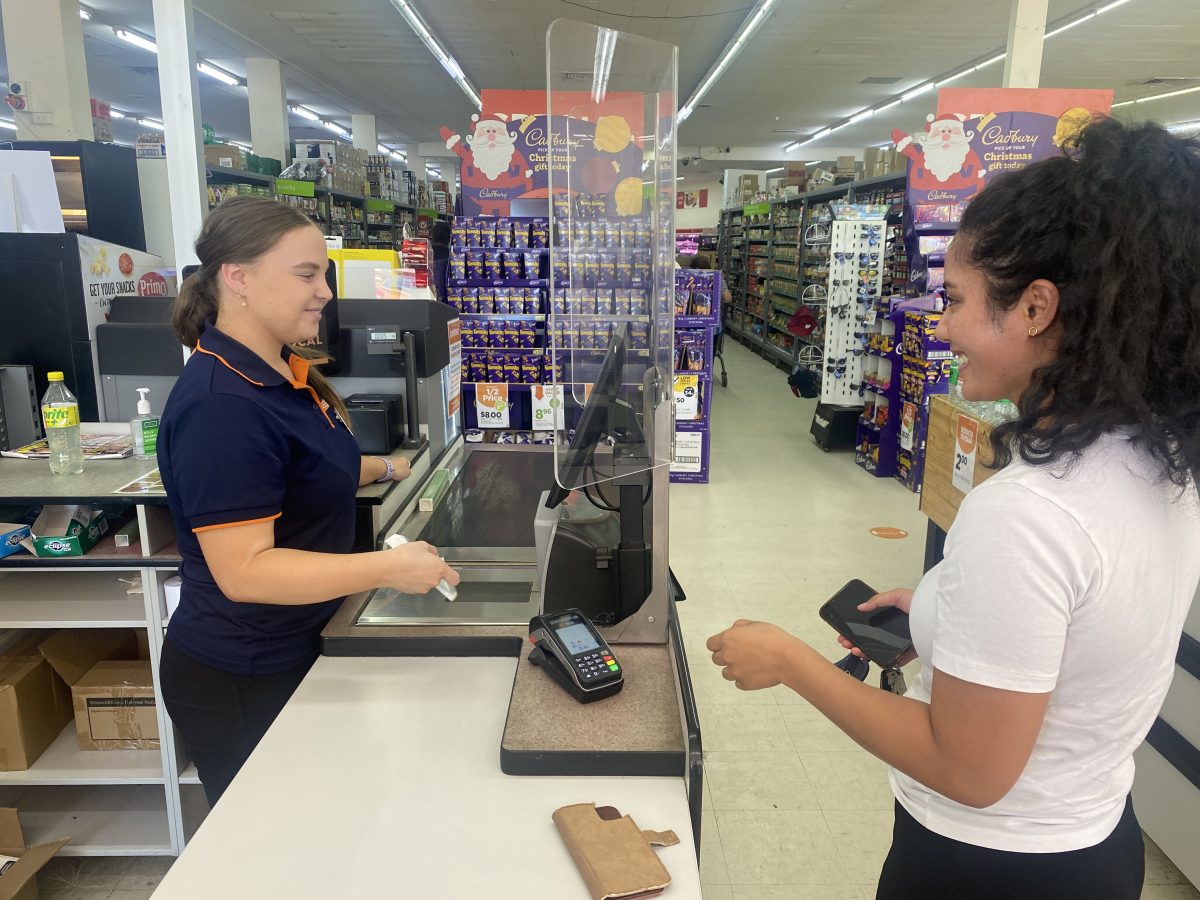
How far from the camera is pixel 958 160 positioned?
226 inches

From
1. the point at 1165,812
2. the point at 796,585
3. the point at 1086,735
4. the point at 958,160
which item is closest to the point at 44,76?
the point at 796,585

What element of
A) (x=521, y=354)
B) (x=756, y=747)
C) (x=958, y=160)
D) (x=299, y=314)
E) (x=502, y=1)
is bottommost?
(x=756, y=747)

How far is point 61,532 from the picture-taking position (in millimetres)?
2082

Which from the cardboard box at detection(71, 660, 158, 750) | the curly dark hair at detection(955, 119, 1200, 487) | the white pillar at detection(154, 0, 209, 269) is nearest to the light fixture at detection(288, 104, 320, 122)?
the white pillar at detection(154, 0, 209, 269)

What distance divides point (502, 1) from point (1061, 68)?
26.9 ft

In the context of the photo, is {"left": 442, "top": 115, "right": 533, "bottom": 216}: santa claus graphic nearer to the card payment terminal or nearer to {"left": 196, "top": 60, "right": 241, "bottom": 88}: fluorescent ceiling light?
the card payment terminal

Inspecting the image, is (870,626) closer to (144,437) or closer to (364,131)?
(144,437)

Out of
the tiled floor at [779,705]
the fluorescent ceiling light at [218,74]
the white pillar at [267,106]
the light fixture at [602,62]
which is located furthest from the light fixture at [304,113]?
the light fixture at [602,62]

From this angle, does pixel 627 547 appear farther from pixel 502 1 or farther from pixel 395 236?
pixel 395 236

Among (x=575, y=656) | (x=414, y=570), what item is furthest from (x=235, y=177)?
(x=575, y=656)

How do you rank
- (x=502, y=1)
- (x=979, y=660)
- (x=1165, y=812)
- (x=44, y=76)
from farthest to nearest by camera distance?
(x=502, y=1) → (x=44, y=76) → (x=1165, y=812) → (x=979, y=660)

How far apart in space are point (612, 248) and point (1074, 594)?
43.9 inches

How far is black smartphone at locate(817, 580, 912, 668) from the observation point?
1391 mm

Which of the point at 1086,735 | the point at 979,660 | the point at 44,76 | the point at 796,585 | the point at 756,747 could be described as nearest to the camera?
the point at 979,660
